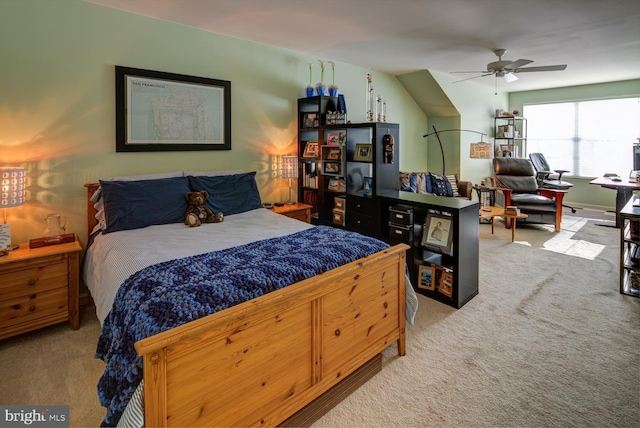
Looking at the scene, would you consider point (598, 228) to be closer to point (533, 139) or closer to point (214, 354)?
point (533, 139)

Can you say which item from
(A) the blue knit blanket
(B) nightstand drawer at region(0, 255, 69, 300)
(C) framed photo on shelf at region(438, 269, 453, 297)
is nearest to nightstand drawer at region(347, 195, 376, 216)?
(C) framed photo on shelf at region(438, 269, 453, 297)

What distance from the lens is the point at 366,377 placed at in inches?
82.5

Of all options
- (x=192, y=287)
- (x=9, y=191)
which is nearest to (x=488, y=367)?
(x=192, y=287)

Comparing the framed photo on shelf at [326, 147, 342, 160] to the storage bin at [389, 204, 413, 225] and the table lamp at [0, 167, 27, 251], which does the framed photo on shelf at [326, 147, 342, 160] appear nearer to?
the storage bin at [389, 204, 413, 225]

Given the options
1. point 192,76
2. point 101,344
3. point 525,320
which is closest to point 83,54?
point 192,76

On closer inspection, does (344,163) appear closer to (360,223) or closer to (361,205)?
(361,205)

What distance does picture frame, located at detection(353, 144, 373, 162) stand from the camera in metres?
3.76

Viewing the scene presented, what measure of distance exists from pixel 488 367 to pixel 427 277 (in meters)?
1.13

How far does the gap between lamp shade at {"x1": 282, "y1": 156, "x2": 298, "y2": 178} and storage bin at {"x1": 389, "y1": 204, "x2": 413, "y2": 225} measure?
125cm

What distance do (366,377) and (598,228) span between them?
5475 mm

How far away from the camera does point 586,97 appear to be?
7164 millimetres

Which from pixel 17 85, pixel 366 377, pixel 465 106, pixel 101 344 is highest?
pixel 465 106

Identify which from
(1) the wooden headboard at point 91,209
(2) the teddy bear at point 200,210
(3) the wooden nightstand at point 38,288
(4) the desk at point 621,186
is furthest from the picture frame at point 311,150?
(4) the desk at point 621,186

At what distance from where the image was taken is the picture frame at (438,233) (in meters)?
3.03
